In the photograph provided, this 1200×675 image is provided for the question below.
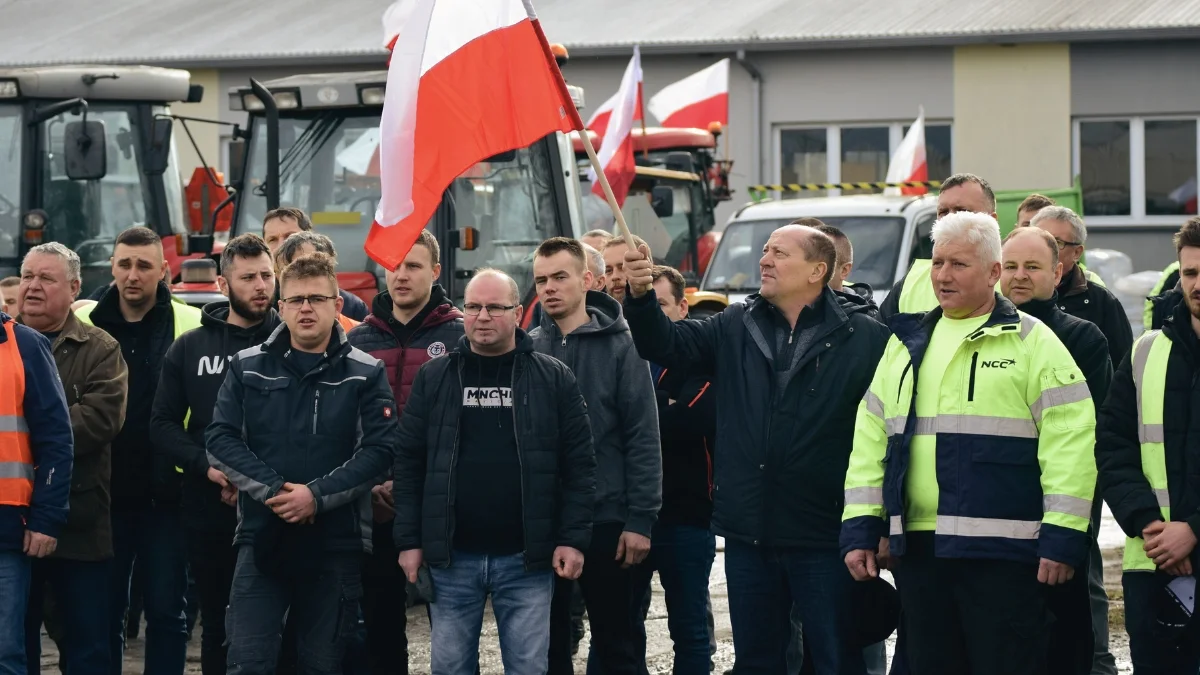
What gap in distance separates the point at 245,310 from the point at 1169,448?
11.3ft

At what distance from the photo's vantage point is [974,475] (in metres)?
5.28

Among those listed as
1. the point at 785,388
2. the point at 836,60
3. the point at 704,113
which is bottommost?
the point at 785,388

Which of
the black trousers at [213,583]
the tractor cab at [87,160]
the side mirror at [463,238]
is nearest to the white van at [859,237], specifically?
the tractor cab at [87,160]

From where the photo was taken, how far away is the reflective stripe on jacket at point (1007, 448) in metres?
5.22

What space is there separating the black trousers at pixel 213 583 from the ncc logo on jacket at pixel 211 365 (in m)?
0.60

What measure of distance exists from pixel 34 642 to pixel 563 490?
2223 mm

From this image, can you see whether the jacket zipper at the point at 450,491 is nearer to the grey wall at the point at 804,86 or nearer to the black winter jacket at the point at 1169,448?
the black winter jacket at the point at 1169,448

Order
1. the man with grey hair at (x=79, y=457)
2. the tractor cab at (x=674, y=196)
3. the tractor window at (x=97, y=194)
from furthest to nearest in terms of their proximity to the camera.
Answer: the tractor cab at (x=674, y=196) < the tractor window at (x=97, y=194) < the man with grey hair at (x=79, y=457)

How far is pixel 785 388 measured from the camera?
5.99 m

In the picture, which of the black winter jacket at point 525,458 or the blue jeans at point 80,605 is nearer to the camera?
the black winter jacket at point 525,458

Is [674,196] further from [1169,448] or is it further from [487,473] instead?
[1169,448]

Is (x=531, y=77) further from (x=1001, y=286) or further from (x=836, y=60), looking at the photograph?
(x=836, y=60)

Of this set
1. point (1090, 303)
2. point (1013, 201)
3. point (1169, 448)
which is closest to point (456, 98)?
point (1169, 448)

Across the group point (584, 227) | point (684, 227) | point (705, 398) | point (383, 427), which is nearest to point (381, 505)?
point (383, 427)
